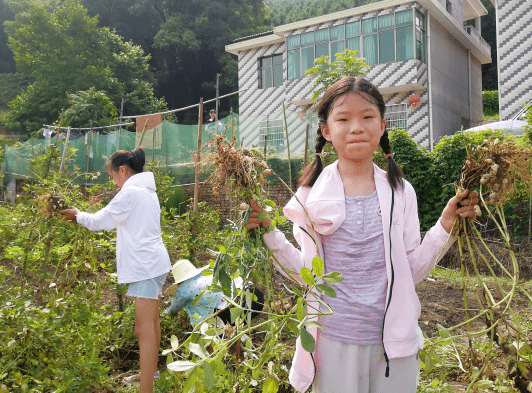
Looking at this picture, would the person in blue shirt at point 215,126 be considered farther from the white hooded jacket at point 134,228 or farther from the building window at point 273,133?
the building window at point 273,133

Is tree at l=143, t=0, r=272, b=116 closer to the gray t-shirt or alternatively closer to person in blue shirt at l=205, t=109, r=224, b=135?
person in blue shirt at l=205, t=109, r=224, b=135

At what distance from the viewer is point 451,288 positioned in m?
5.35

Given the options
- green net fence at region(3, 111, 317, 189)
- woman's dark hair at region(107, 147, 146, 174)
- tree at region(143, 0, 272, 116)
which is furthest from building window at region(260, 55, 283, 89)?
woman's dark hair at region(107, 147, 146, 174)

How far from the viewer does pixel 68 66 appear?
28.6 m

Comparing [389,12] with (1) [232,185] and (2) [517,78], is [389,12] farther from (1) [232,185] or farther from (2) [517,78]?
(1) [232,185]

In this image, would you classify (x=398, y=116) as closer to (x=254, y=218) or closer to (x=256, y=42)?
(x=256, y=42)

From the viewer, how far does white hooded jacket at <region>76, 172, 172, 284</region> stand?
9.23 feet

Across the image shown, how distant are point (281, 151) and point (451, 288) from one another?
6.25 m

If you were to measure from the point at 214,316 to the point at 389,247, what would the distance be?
0.65m

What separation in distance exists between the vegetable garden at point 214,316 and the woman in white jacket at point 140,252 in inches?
8.6

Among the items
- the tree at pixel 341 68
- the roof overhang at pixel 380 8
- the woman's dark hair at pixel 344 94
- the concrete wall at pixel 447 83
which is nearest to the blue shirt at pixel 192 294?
the woman's dark hair at pixel 344 94

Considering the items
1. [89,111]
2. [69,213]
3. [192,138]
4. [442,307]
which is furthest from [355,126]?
[89,111]

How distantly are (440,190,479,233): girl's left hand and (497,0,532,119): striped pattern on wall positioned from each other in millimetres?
13383

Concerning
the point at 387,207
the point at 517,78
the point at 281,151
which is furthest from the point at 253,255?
the point at 517,78
